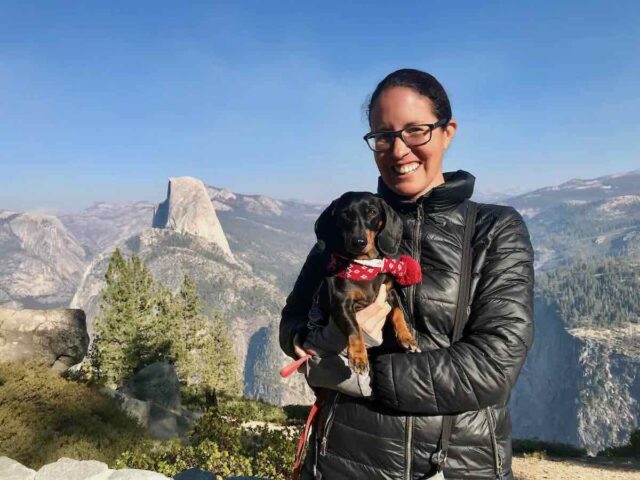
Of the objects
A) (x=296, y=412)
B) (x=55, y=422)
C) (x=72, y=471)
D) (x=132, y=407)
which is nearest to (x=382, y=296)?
(x=72, y=471)

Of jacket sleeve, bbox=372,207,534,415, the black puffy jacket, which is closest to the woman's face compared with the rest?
the black puffy jacket

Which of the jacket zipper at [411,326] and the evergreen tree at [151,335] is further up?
the jacket zipper at [411,326]

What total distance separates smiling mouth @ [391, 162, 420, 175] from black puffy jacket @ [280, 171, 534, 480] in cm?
17

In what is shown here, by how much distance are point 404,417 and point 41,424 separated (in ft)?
36.0

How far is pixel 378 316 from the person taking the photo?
253 centimetres

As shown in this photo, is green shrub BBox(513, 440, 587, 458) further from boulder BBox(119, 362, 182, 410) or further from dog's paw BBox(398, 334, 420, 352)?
dog's paw BBox(398, 334, 420, 352)

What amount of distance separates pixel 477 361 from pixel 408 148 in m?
1.14

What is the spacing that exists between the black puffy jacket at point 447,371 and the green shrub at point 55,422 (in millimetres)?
9467

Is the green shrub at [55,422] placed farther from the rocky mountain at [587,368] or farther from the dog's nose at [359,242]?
the rocky mountain at [587,368]

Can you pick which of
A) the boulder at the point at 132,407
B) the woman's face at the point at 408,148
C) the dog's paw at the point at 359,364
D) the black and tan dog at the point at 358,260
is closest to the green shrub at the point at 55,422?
the boulder at the point at 132,407

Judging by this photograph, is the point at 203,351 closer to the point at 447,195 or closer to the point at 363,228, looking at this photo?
the point at 363,228

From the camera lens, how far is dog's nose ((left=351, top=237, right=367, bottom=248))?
268 centimetres

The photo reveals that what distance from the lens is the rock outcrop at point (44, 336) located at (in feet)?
56.8

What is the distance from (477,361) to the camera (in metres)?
1.97
